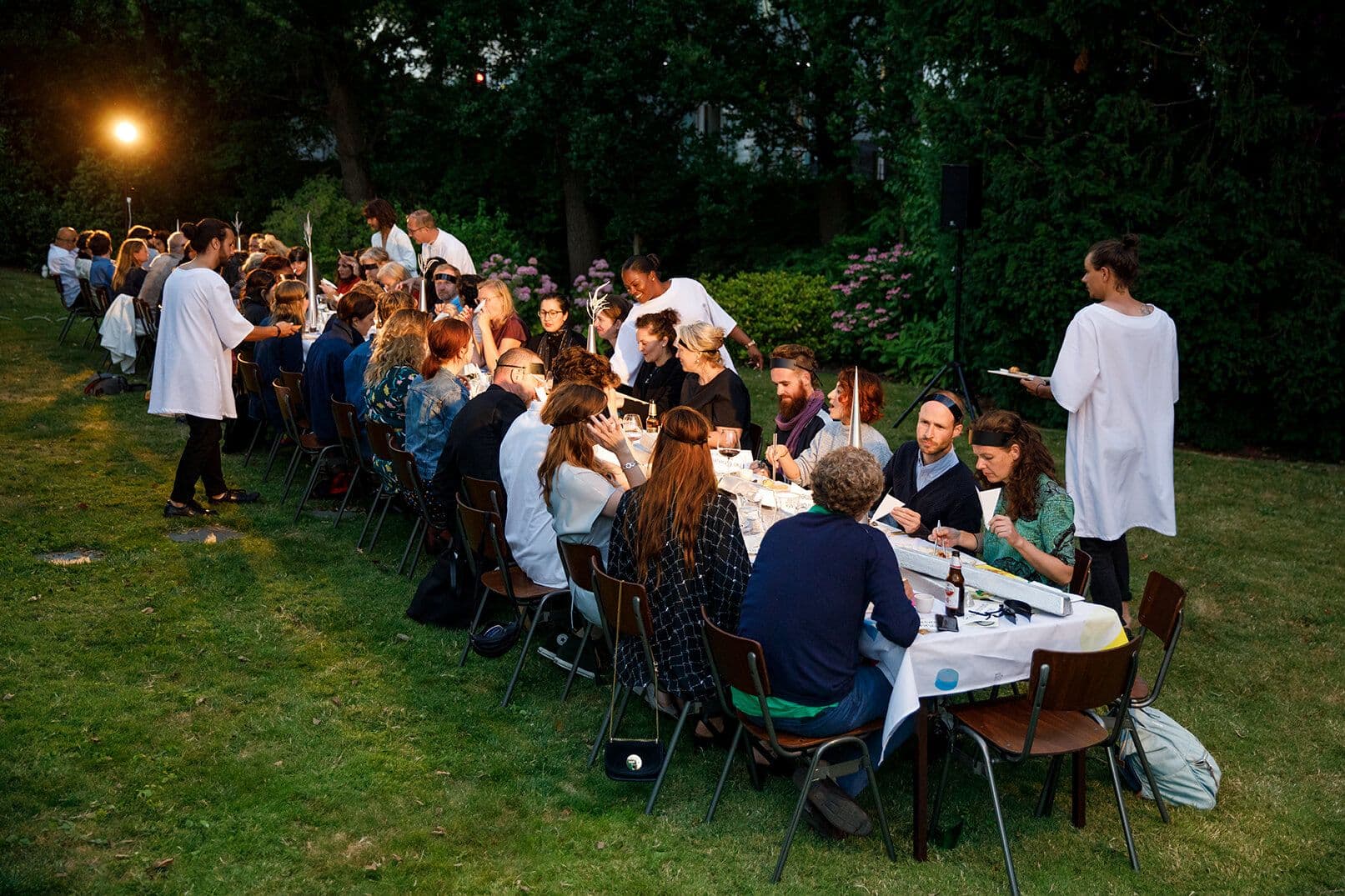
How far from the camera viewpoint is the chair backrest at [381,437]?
679 centimetres

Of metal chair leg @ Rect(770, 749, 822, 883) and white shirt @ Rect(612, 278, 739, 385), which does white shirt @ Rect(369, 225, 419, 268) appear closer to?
white shirt @ Rect(612, 278, 739, 385)

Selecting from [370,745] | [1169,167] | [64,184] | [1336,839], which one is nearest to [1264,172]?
[1169,167]

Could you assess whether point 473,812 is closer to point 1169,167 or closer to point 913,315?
point 1169,167

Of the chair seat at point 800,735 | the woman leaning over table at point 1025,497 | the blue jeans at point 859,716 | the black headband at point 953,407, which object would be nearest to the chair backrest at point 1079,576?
the woman leaning over table at point 1025,497

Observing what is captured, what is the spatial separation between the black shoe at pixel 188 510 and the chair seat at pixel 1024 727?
5.82 meters

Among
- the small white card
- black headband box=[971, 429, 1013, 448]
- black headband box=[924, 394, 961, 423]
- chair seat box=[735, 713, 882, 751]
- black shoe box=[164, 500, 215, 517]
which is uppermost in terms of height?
black headband box=[924, 394, 961, 423]

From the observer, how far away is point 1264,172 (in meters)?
10.5

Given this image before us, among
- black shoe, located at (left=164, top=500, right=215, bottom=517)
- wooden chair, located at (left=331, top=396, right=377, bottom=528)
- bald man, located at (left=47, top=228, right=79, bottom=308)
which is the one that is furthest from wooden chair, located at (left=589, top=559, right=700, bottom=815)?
bald man, located at (left=47, top=228, right=79, bottom=308)

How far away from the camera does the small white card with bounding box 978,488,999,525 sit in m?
5.00

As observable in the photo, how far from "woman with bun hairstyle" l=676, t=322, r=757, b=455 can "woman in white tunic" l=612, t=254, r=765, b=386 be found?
1007 millimetres

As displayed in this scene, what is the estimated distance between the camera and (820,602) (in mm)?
3791

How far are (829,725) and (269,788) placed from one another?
2238 mm

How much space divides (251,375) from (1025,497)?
258 inches

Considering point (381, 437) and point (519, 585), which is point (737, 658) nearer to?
point (519, 585)
